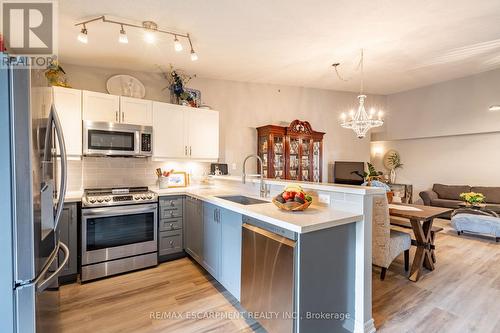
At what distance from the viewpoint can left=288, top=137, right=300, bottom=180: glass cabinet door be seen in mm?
4683

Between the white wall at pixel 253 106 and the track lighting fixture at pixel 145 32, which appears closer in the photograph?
the track lighting fixture at pixel 145 32

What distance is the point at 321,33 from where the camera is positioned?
279 centimetres

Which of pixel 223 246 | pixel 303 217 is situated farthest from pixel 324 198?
pixel 223 246

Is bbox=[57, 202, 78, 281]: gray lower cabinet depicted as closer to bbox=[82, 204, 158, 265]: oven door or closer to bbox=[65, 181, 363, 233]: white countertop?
bbox=[82, 204, 158, 265]: oven door

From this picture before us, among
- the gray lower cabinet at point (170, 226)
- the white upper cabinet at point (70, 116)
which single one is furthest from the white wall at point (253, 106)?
the gray lower cabinet at point (170, 226)

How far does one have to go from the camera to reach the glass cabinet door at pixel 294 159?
4.68 meters

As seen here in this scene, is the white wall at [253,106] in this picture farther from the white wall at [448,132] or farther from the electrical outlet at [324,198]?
the electrical outlet at [324,198]

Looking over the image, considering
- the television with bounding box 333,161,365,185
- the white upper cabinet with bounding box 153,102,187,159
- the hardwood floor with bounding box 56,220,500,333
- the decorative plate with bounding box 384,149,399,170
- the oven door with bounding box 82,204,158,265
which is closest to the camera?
the hardwood floor with bounding box 56,220,500,333

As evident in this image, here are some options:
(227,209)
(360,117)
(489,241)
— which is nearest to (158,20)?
(227,209)

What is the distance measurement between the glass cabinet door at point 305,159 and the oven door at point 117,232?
304cm

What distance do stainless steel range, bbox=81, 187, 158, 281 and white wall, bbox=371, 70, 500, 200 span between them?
641cm

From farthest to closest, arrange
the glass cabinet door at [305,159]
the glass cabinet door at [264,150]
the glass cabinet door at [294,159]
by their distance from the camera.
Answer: the glass cabinet door at [305,159] → the glass cabinet door at [294,159] → the glass cabinet door at [264,150]

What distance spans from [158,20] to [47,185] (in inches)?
79.2

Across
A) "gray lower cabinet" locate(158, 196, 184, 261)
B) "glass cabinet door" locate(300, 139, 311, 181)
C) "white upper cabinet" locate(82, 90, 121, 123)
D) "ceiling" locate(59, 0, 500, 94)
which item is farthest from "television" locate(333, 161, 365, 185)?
"white upper cabinet" locate(82, 90, 121, 123)
